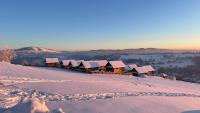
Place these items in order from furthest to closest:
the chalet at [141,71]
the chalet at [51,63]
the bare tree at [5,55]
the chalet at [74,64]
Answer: the bare tree at [5,55], the chalet at [51,63], the chalet at [74,64], the chalet at [141,71]

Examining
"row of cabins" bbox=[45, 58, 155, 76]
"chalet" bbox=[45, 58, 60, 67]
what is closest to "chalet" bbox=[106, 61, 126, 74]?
"row of cabins" bbox=[45, 58, 155, 76]

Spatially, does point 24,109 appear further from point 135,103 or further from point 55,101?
point 135,103

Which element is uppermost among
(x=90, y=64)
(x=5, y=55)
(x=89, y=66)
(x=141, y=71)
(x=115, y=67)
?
(x=5, y=55)

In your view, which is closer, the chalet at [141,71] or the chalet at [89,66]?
the chalet at [89,66]

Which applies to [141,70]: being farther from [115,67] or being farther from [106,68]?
[106,68]

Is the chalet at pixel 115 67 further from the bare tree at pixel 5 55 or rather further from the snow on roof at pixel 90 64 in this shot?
the bare tree at pixel 5 55

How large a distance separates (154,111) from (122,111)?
227cm

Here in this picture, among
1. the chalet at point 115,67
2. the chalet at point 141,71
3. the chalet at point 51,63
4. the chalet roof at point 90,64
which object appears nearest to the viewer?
the chalet roof at point 90,64

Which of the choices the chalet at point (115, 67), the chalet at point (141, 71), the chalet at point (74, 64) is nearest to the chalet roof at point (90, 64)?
the chalet at point (115, 67)

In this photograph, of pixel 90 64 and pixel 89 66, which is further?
pixel 90 64

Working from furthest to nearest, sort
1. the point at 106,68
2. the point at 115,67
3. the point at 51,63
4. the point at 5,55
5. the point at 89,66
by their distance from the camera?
the point at 5,55 → the point at 51,63 → the point at 106,68 → the point at 115,67 → the point at 89,66

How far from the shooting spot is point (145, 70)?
6362cm

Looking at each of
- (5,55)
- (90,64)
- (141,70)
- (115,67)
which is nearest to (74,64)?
(90,64)

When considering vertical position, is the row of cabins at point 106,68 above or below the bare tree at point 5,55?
below
